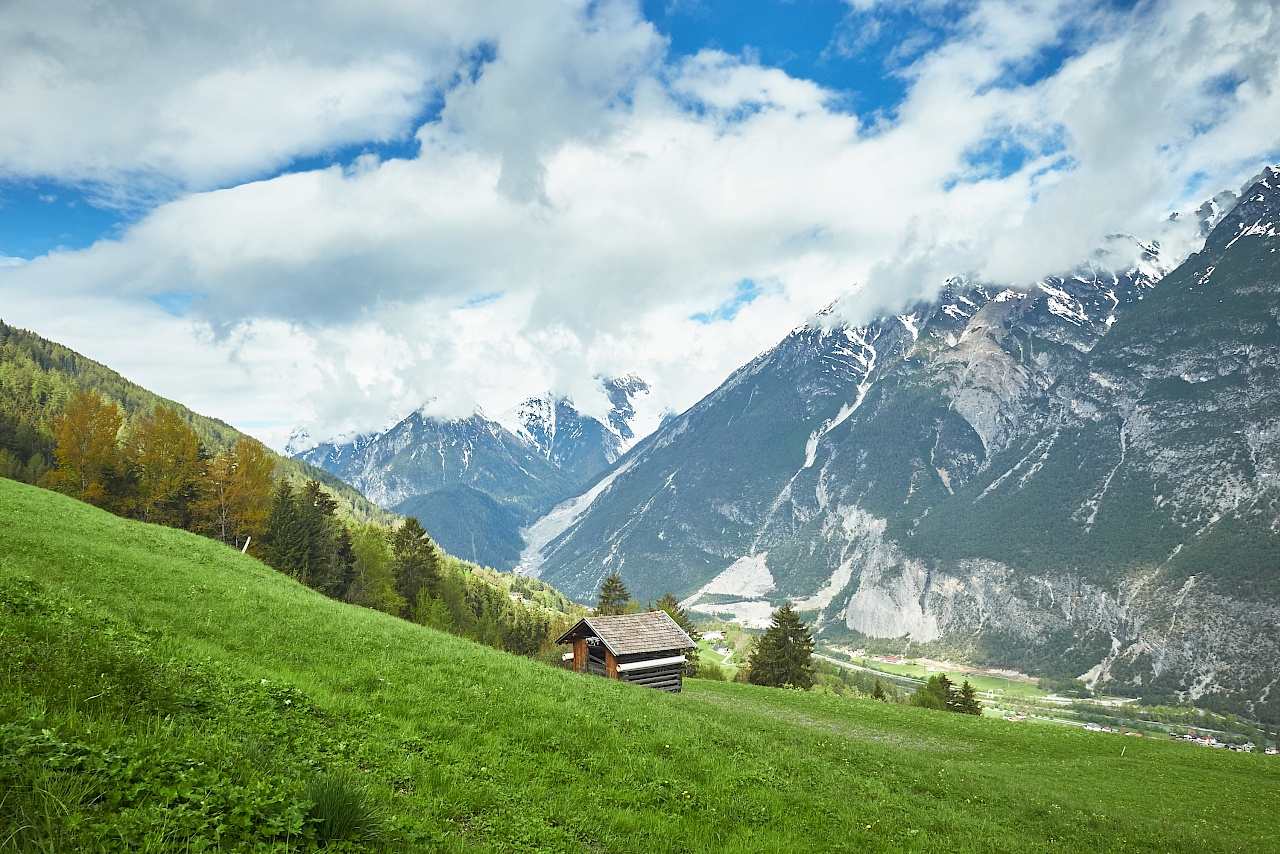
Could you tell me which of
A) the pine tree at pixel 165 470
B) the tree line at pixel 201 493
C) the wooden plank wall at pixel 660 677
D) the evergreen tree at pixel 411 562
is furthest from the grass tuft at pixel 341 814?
the evergreen tree at pixel 411 562

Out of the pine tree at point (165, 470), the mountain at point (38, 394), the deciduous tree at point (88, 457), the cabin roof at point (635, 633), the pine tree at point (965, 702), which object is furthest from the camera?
the mountain at point (38, 394)

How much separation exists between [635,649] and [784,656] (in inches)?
1351

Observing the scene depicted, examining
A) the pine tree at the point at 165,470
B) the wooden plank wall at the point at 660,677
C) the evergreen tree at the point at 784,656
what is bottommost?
the evergreen tree at the point at 784,656

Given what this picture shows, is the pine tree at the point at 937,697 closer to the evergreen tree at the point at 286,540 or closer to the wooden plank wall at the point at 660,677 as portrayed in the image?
the wooden plank wall at the point at 660,677

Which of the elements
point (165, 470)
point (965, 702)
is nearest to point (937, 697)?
point (965, 702)

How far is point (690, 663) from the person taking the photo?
7319 centimetres

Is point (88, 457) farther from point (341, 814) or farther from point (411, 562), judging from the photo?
point (341, 814)

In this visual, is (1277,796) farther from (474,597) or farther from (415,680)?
(474,597)

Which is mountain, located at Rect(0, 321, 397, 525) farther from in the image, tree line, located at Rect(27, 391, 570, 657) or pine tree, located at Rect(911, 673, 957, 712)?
pine tree, located at Rect(911, 673, 957, 712)

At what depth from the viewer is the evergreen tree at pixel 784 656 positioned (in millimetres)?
70312

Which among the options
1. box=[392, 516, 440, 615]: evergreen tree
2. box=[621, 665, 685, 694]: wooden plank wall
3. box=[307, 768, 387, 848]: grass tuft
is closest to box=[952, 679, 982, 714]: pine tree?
box=[621, 665, 685, 694]: wooden plank wall

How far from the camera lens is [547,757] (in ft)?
40.4

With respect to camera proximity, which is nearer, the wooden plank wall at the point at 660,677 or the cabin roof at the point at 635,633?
the wooden plank wall at the point at 660,677

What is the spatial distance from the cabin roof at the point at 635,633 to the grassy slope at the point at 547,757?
17.2 meters
